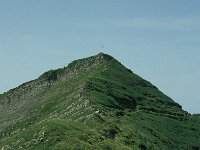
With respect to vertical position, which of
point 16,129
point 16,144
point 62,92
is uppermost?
point 62,92

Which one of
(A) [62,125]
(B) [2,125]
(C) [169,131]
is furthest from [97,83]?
(A) [62,125]

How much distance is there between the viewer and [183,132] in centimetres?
18562

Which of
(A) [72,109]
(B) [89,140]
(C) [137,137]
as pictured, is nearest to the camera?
(B) [89,140]

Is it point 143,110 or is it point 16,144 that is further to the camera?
point 143,110

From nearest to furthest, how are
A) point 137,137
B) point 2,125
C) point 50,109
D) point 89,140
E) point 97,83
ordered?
point 89,140, point 137,137, point 50,109, point 97,83, point 2,125

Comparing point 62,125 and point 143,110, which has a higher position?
point 143,110

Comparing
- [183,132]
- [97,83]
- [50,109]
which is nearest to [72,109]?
[50,109]

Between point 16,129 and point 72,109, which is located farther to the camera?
point 16,129

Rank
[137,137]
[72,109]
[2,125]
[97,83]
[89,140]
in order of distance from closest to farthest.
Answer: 1. [89,140]
2. [137,137]
3. [72,109]
4. [97,83]
5. [2,125]

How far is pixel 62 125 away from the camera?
112 metres

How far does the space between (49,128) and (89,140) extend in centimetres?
940

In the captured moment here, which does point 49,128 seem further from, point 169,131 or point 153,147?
point 169,131

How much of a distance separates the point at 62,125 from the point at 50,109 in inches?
2257

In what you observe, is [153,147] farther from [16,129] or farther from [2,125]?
[2,125]
